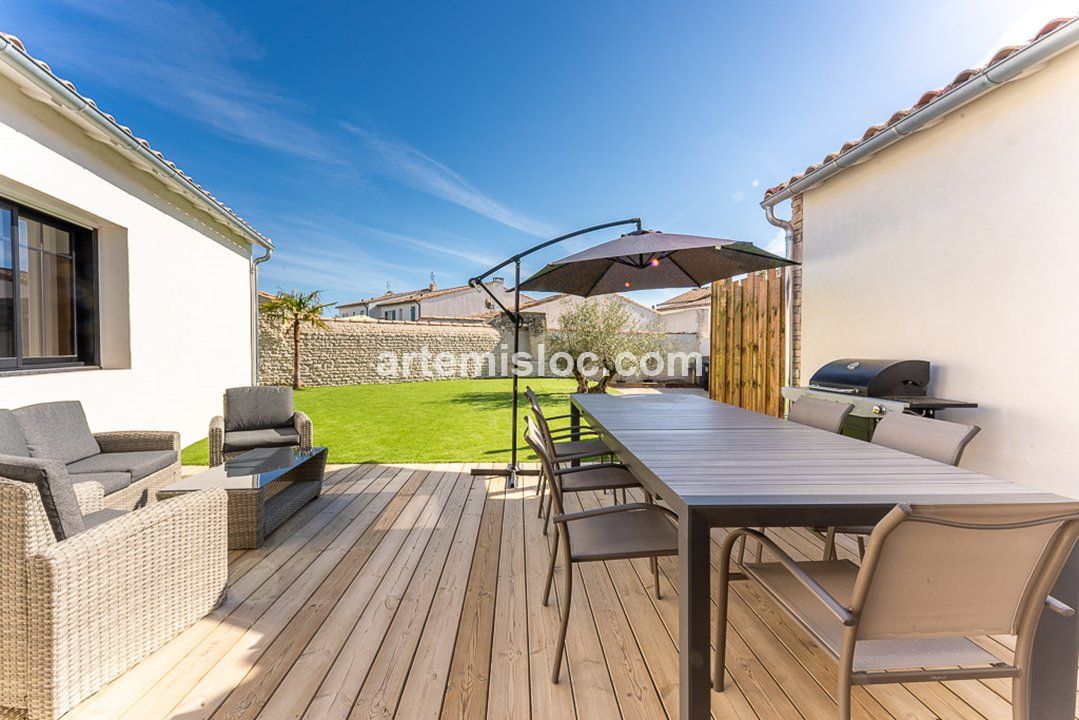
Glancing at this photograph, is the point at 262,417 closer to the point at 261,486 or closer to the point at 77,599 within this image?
the point at 261,486

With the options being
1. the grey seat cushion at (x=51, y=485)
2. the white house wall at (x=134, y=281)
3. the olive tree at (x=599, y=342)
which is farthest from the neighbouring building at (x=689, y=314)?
the grey seat cushion at (x=51, y=485)

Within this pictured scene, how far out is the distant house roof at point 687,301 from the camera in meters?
17.3

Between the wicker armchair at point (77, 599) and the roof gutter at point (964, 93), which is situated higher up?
the roof gutter at point (964, 93)

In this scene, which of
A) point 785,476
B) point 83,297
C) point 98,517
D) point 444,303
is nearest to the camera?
point 785,476

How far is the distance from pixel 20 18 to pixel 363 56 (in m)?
4.73

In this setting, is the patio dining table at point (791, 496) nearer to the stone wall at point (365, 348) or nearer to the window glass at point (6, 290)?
the window glass at point (6, 290)

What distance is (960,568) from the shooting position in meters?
1.22

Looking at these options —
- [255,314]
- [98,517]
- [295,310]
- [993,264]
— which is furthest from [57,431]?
[295,310]

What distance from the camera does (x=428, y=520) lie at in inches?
145

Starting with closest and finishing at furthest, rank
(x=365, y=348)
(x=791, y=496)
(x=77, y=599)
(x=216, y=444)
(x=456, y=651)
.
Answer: (x=791, y=496)
(x=77, y=599)
(x=456, y=651)
(x=216, y=444)
(x=365, y=348)

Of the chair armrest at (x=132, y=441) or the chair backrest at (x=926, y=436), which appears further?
the chair armrest at (x=132, y=441)

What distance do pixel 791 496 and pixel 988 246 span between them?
3.22 metres

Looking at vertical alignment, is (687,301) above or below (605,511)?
above

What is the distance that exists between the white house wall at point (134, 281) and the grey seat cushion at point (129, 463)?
36.2 inches
